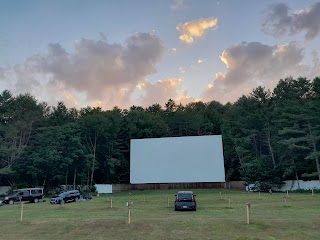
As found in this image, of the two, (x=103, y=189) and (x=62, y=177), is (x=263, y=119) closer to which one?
(x=103, y=189)

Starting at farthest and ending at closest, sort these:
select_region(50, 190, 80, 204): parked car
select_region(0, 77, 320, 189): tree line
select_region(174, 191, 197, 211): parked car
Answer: select_region(0, 77, 320, 189): tree line → select_region(50, 190, 80, 204): parked car → select_region(174, 191, 197, 211): parked car

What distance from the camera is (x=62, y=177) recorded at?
5916 cm

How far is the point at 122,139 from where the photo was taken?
251 feet

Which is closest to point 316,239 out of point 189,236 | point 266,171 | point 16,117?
point 189,236

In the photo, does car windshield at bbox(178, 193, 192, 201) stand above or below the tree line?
below

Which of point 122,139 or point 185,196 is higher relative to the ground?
point 122,139

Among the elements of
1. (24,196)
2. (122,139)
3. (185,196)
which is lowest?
(24,196)

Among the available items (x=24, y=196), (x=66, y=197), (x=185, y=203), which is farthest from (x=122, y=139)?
(x=185, y=203)

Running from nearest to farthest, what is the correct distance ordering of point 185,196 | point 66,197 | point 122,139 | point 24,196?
point 185,196, point 66,197, point 24,196, point 122,139

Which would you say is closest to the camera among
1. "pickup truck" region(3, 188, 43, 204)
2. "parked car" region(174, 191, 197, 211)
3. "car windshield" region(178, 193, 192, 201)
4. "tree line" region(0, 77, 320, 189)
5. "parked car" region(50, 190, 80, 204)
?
"parked car" region(174, 191, 197, 211)

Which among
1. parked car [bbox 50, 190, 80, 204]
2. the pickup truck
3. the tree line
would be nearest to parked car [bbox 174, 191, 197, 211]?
parked car [bbox 50, 190, 80, 204]

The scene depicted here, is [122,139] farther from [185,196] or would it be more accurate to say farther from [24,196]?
[185,196]

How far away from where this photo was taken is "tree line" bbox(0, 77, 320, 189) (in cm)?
5403

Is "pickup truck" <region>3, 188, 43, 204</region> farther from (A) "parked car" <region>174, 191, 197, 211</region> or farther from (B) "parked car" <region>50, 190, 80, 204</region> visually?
(A) "parked car" <region>174, 191, 197, 211</region>
